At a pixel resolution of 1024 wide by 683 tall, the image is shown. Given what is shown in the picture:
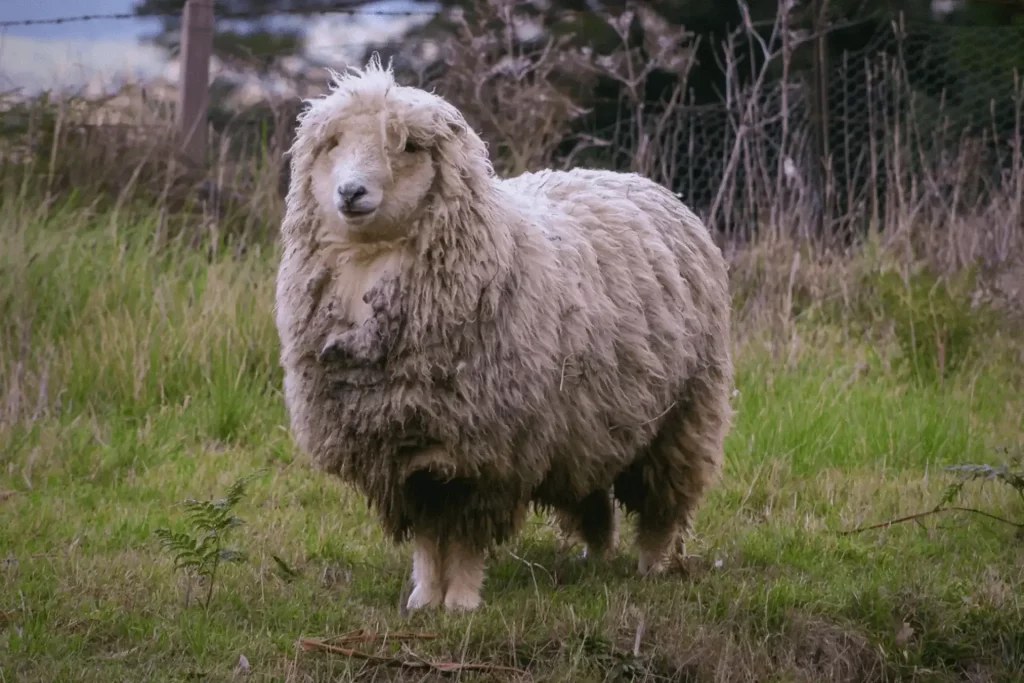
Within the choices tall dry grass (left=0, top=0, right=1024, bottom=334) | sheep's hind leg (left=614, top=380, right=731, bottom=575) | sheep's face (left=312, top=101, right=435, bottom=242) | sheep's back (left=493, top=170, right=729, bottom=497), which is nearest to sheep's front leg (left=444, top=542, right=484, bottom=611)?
sheep's back (left=493, top=170, right=729, bottom=497)

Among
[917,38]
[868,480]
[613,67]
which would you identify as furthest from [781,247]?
[917,38]

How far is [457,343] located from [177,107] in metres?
5.29

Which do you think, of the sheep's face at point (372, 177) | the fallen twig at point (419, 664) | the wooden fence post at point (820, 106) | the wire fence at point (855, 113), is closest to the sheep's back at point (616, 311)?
the sheep's face at point (372, 177)

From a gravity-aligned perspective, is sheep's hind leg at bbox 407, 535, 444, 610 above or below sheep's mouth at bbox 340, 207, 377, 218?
below

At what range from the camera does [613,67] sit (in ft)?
29.0

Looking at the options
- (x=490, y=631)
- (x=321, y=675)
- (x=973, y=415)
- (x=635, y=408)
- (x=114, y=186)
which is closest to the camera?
(x=321, y=675)

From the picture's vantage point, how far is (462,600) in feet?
12.4

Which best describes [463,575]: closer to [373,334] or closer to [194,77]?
[373,334]

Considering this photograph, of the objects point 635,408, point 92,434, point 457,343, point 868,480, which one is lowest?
point 92,434

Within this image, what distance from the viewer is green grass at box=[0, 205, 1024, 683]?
3381mm

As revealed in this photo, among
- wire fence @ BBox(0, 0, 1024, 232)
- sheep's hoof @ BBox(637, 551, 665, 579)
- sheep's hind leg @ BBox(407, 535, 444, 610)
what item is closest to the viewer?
sheep's hind leg @ BBox(407, 535, 444, 610)

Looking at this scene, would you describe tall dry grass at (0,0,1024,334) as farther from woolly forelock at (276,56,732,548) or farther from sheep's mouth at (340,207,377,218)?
sheep's mouth at (340,207,377,218)

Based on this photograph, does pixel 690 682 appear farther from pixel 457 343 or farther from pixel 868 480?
pixel 868 480

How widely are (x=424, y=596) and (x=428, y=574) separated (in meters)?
0.07
